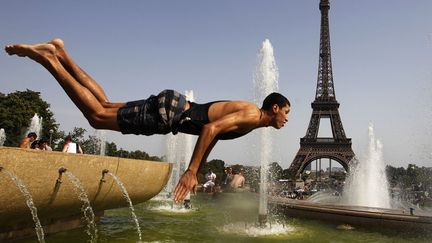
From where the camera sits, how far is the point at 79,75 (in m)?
3.79

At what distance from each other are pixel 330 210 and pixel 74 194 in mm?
8337

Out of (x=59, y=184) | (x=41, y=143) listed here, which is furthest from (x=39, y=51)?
(x=41, y=143)

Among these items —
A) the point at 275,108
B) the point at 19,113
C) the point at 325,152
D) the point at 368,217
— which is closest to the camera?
the point at 275,108

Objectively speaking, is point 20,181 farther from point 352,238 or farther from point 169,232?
point 352,238

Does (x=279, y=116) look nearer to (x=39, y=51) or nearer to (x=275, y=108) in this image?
(x=275, y=108)

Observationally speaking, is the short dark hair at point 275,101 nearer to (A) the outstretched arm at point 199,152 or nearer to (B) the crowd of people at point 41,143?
(A) the outstretched arm at point 199,152

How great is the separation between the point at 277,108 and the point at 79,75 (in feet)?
6.17

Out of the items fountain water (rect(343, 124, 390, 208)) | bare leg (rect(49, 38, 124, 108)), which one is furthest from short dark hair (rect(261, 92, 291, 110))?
fountain water (rect(343, 124, 390, 208))

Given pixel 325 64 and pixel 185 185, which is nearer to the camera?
pixel 185 185

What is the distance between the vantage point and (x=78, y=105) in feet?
12.1

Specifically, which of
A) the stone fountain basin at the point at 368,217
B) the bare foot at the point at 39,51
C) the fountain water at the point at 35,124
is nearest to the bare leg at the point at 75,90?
the bare foot at the point at 39,51

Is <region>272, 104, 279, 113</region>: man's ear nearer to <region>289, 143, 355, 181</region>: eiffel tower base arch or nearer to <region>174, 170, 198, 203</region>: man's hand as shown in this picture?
<region>174, 170, 198, 203</region>: man's hand

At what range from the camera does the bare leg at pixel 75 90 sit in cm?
366

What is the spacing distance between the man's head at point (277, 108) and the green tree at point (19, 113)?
42.8m
